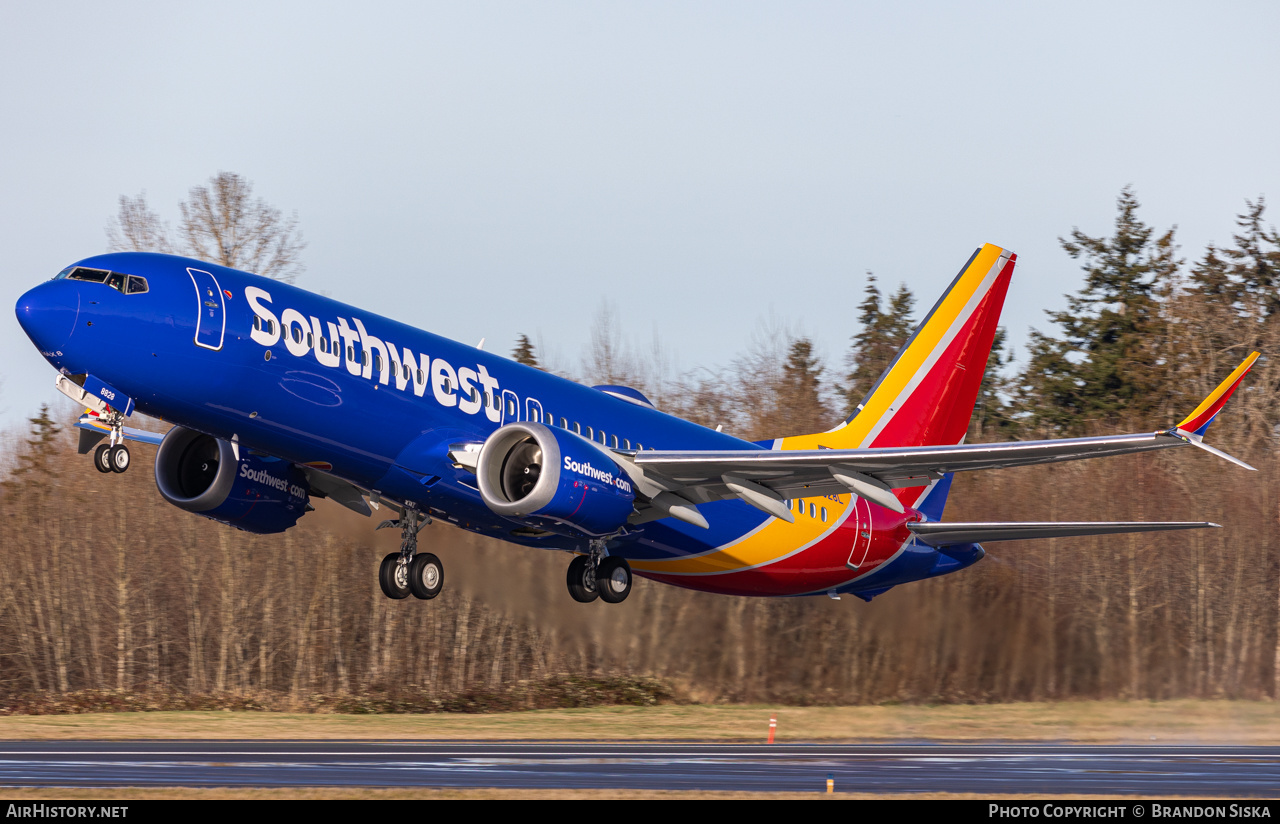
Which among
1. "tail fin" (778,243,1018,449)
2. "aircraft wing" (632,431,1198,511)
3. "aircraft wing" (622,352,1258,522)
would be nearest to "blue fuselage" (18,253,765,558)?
"aircraft wing" (622,352,1258,522)

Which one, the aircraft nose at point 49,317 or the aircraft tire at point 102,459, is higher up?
the aircraft nose at point 49,317

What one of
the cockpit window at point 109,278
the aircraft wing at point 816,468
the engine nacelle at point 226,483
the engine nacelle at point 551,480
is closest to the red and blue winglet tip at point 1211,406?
the aircraft wing at point 816,468

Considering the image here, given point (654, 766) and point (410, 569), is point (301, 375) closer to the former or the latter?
point (410, 569)

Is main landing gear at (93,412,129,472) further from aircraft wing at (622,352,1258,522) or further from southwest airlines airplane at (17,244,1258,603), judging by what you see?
aircraft wing at (622,352,1258,522)

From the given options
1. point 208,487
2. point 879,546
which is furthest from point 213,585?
point 879,546

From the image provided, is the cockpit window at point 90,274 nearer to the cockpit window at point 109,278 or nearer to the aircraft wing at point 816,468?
the cockpit window at point 109,278

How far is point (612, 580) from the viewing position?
2500 centimetres

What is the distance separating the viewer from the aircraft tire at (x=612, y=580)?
81.8ft

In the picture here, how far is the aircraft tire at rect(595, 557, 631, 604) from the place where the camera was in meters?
24.9

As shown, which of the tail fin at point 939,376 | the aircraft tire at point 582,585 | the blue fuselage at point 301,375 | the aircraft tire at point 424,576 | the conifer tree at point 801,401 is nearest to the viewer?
the blue fuselage at point 301,375

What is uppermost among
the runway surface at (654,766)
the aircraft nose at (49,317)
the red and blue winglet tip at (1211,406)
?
the aircraft nose at (49,317)

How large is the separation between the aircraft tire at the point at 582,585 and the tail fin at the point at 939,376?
7089 millimetres

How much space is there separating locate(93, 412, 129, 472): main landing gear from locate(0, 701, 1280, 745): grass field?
1269cm
